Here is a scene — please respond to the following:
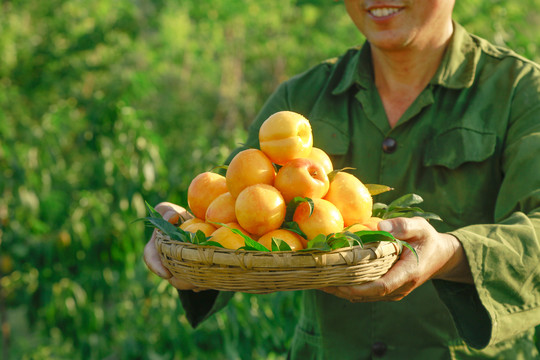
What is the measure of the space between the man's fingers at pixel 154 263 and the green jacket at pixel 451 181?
282 mm

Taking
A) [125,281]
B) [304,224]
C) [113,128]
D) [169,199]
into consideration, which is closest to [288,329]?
[169,199]

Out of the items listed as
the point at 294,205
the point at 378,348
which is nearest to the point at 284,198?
the point at 294,205

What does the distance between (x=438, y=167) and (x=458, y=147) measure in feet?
0.31

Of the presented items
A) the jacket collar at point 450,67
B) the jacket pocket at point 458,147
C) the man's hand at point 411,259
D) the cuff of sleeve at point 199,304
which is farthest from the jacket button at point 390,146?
the cuff of sleeve at point 199,304

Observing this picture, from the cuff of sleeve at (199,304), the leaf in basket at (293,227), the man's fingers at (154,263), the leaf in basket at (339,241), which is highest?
the leaf in basket at (339,241)

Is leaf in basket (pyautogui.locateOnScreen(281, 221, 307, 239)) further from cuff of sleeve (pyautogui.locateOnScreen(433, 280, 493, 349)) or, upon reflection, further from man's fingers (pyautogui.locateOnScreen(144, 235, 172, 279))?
cuff of sleeve (pyautogui.locateOnScreen(433, 280, 493, 349))

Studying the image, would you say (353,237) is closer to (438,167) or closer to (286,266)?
(286,266)

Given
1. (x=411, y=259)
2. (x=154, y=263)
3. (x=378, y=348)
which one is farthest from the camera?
(x=378, y=348)

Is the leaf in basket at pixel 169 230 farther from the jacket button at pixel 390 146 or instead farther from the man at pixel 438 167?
the jacket button at pixel 390 146

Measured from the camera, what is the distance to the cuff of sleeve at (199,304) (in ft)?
6.66

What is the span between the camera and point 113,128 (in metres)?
3.93

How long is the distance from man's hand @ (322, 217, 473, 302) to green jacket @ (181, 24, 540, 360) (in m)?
0.08

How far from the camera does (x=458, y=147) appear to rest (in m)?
1.89

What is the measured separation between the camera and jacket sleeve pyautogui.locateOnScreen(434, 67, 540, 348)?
5.26 feet
